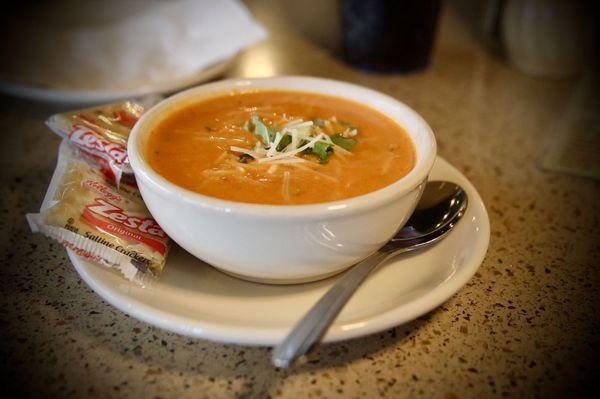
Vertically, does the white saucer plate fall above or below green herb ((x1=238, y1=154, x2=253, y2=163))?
below

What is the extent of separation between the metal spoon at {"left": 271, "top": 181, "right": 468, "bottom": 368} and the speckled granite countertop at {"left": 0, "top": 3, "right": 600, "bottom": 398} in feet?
0.29

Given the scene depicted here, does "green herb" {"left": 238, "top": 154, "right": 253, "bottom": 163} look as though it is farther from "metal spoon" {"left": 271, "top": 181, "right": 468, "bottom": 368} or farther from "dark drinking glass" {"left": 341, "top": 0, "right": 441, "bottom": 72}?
"dark drinking glass" {"left": 341, "top": 0, "right": 441, "bottom": 72}

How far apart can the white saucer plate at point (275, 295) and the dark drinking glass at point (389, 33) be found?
863 millimetres

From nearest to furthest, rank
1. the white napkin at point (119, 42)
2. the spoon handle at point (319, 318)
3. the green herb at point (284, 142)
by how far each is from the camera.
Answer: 1. the spoon handle at point (319, 318)
2. the green herb at point (284, 142)
3. the white napkin at point (119, 42)

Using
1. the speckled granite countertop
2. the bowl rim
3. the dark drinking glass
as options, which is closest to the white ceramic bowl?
the bowl rim

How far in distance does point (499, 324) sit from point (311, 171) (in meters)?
0.35

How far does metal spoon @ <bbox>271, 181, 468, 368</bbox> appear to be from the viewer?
1.92 ft

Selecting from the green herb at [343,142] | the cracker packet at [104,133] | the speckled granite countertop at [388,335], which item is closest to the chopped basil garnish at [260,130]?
the green herb at [343,142]

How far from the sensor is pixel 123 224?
2.55ft

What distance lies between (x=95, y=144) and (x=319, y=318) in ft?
1.63

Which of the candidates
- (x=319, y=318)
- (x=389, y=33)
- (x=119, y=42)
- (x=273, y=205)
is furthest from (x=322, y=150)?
(x=119, y=42)

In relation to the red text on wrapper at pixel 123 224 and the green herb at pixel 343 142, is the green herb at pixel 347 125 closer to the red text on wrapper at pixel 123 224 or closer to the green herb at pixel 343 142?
the green herb at pixel 343 142

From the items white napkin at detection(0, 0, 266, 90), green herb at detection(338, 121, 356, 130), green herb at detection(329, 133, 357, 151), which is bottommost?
white napkin at detection(0, 0, 266, 90)

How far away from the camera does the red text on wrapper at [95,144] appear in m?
0.86
